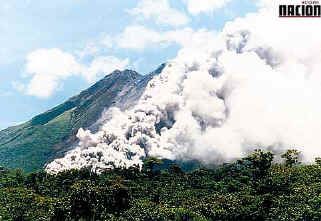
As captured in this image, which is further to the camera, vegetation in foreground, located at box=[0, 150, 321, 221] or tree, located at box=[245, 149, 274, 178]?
tree, located at box=[245, 149, 274, 178]

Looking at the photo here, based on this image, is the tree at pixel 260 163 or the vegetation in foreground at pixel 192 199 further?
the tree at pixel 260 163

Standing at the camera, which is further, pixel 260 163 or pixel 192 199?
pixel 260 163

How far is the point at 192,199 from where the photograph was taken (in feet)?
246

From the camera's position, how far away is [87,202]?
68.5m

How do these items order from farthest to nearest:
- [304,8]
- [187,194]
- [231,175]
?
[231,175]
[187,194]
[304,8]

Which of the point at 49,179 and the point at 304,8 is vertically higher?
the point at 304,8

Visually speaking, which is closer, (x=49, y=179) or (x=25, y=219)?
(x=25, y=219)

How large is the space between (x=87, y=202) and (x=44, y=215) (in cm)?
814

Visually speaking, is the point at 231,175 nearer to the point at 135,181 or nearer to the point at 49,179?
the point at 135,181

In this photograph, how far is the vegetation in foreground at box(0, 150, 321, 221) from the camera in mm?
63781

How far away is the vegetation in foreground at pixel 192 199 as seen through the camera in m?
63.8

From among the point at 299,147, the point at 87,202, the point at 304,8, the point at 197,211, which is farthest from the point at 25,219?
the point at 299,147

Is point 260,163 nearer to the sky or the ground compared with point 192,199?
nearer to the sky

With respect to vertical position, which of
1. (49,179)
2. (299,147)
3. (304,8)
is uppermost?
(304,8)
